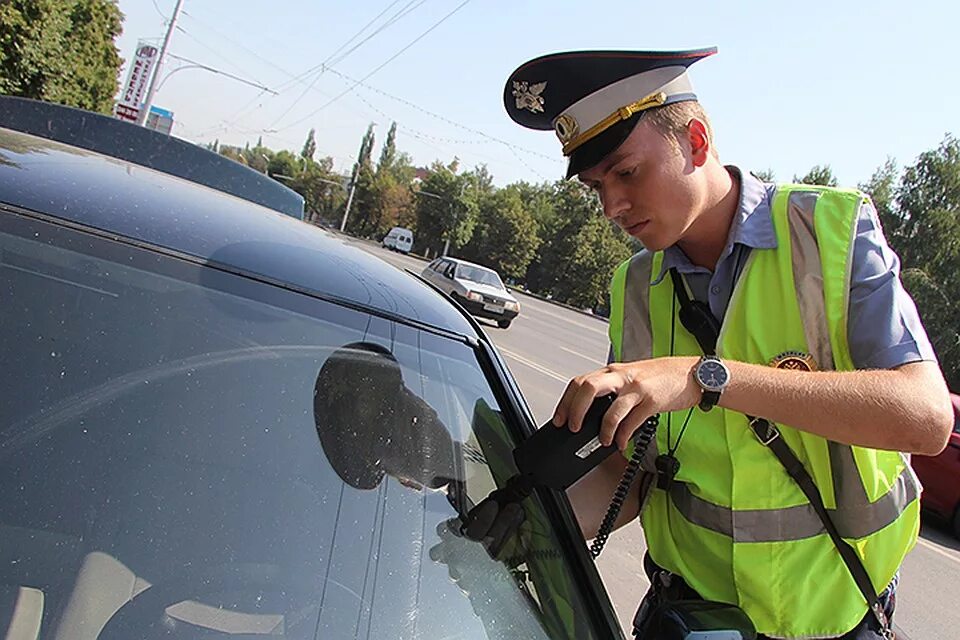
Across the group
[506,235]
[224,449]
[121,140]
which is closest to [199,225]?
[224,449]

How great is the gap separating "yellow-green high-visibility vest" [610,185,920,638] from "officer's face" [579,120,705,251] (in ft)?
0.59

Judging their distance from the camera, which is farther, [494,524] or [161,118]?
[161,118]

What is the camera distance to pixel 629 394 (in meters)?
1.08

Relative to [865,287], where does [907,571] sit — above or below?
below

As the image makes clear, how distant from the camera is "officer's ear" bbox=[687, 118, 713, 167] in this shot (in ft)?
4.77

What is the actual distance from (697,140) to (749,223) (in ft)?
0.69

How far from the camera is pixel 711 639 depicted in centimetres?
111

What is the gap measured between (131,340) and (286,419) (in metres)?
0.31

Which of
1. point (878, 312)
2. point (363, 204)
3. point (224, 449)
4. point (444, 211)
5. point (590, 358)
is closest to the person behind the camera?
point (224, 449)

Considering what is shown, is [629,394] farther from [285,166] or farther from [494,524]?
[285,166]

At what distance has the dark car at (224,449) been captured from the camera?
1.03m

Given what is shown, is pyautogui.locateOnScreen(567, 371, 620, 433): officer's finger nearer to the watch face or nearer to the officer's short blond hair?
the watch face

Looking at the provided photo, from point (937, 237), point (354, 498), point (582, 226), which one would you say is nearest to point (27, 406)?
point (354, 498)

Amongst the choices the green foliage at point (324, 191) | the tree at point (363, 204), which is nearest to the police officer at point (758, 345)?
the tree at point (363, 204)
